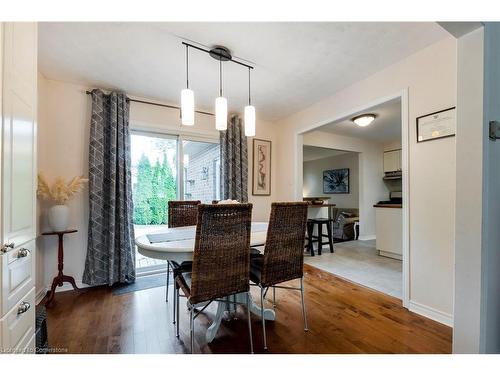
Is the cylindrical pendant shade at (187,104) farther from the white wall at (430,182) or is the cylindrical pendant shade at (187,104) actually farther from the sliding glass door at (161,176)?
the white wall at (430,182)

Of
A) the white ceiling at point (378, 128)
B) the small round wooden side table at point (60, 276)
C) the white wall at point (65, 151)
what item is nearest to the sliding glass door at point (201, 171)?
the white wall at point (65, 151)

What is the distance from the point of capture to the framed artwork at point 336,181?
6227 millimetres

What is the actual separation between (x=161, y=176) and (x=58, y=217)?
1.27m

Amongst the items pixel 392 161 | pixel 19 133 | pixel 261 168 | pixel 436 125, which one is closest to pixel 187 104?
pixel 19 133

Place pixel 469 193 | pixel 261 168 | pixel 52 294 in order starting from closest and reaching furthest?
pixel 469 193, pixel 52 294, pixel 261 168

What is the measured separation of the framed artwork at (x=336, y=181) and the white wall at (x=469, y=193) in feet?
17.0

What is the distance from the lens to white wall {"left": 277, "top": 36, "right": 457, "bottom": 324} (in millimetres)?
1873

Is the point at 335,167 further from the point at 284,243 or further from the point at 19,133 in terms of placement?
the point at 19,133

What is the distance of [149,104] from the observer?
312 centimetres

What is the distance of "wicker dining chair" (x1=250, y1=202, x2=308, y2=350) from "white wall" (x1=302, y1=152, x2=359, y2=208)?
4650 millimetres

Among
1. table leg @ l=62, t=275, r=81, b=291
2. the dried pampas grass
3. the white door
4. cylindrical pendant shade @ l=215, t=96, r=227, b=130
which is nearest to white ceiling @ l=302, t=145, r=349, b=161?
cylindrical pendant shade @ l=215, t=96, r=227, b=130

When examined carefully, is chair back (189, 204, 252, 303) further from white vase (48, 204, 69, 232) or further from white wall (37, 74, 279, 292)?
white wall (37, 74, 279, 292)

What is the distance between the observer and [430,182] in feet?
6.52
